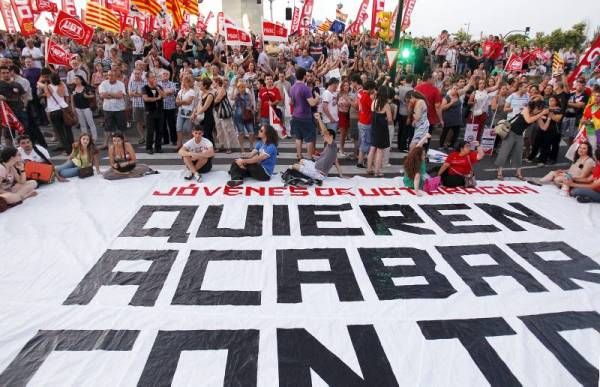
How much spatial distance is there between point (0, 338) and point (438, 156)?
8.59 meters

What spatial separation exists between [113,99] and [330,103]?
5.07m

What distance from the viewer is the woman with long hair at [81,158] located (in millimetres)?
7504

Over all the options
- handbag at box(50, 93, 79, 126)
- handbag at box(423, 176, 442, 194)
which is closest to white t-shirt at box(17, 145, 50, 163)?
handbag at box(50, 93, 79, 126)

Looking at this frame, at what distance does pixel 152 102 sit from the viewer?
9180 mm

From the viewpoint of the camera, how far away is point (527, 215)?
21.0ft

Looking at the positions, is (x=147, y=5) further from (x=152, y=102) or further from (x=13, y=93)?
(x=13, y=93)

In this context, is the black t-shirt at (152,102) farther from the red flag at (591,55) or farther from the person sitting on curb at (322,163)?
the red flag at (591,55)

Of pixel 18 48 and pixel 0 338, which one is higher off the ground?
pixel 18 48

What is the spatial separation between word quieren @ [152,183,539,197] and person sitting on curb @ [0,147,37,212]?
203cm

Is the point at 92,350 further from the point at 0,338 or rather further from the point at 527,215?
the point at 527,215

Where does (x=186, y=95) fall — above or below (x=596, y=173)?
above

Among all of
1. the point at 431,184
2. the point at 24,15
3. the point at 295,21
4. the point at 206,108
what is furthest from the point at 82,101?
the point at 295,21

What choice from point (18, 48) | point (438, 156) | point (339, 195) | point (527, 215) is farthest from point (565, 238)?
point (18, 48)

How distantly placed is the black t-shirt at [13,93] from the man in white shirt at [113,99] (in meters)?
1.62
